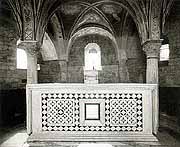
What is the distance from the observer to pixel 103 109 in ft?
14.5

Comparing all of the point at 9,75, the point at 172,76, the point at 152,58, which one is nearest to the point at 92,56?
the point at 172,76

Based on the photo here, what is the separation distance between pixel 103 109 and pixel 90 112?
0.32 metres

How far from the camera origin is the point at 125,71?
37.0ft

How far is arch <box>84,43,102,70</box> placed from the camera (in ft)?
44.2

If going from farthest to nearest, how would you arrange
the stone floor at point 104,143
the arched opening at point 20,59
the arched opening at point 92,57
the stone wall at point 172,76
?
the arched opening at point 92,57, the arched opening at point 20,59, the stone wall at point 172,76, the stone floor at point 104,143

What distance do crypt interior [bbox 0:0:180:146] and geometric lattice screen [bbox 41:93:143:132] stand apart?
0.11 ft

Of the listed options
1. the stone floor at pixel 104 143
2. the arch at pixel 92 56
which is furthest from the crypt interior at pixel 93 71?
the arch at pixel 92 56

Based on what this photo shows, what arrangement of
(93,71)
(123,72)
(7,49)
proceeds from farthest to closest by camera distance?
(123,72) → (93,71) → (7,49)

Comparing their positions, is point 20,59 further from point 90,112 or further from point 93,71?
point 90,112

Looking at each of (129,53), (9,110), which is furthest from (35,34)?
(129,53)

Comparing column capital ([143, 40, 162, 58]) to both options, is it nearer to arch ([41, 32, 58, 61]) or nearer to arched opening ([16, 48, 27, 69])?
arch ([41, 32, 58, 61])

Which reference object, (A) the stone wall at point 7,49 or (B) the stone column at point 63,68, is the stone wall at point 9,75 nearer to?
(A) the stone wall at point 7,49

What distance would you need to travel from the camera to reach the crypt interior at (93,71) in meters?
4.48

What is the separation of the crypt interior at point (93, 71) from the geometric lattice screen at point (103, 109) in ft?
0.11
